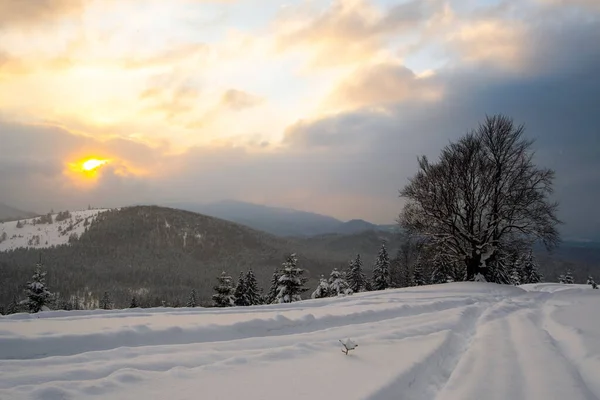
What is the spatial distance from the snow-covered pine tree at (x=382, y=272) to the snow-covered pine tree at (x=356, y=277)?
195 cm

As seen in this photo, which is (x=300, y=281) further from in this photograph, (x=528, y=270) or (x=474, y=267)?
(x=528, y=270)

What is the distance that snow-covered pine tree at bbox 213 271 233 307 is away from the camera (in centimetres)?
2967

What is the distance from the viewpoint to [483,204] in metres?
21.2

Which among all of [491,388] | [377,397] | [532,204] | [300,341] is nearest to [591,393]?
[491,388]

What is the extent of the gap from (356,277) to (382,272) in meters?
3.56

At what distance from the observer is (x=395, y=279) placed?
175ft

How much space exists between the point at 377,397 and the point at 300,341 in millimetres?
2603

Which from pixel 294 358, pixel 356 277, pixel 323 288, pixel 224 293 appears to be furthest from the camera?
pixel 356 277

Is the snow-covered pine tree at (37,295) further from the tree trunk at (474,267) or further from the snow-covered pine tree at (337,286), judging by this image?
the tree trunk at (474,267)

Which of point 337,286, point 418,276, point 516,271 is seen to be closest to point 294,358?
point 337,286

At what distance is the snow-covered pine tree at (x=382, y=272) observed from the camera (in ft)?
134

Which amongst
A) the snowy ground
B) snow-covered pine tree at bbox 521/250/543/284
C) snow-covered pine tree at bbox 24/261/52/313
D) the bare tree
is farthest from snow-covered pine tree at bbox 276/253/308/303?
snow-covered pine tree at bbox 521/250/543/284

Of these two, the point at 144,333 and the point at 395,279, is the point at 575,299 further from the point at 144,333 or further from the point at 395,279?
the point at 395,279

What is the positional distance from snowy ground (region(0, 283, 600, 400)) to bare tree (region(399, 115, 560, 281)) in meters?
11.9
